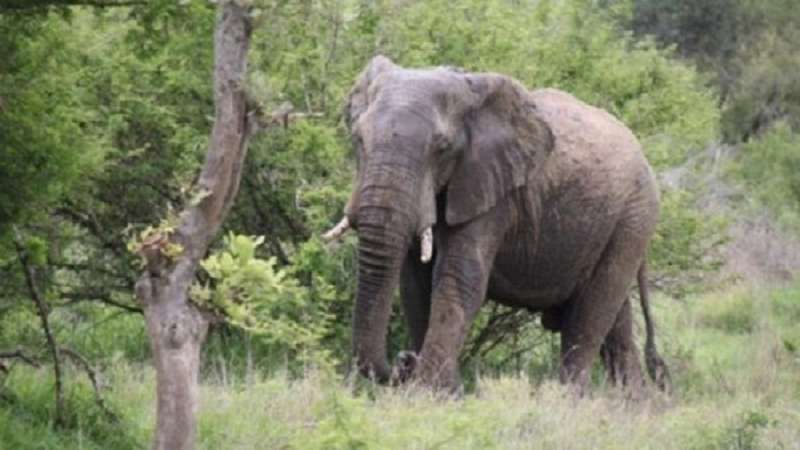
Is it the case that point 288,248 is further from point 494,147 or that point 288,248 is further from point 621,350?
point 621,350

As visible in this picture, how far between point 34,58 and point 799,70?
2660cm

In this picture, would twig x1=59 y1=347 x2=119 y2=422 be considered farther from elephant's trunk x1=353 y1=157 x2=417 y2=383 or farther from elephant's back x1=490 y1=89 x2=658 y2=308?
A: elephant's back x1=490 y1=89 x2=658 y2=308

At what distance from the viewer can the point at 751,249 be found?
2247 cm

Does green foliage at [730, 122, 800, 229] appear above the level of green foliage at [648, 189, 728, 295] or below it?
above

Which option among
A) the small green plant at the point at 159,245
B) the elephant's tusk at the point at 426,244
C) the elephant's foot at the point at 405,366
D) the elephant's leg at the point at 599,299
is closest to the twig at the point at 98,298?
the elephant's foot at the point at 405,366

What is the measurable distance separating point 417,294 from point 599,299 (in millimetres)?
1542

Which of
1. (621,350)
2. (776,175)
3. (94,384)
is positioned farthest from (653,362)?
(776,175)

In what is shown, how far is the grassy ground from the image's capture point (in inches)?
326

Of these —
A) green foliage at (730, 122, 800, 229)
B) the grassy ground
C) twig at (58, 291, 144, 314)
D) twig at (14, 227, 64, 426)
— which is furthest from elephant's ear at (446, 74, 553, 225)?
green foliage at (730, 122, 800, 229)

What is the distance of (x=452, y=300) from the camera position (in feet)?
37.7

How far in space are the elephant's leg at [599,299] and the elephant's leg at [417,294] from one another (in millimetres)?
1279

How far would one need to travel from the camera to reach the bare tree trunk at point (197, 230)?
6.66 m

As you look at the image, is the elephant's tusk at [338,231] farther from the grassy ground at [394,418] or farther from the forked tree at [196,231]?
the forked tree at [196,231]

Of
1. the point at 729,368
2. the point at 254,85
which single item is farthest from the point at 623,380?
the point at 254,85
